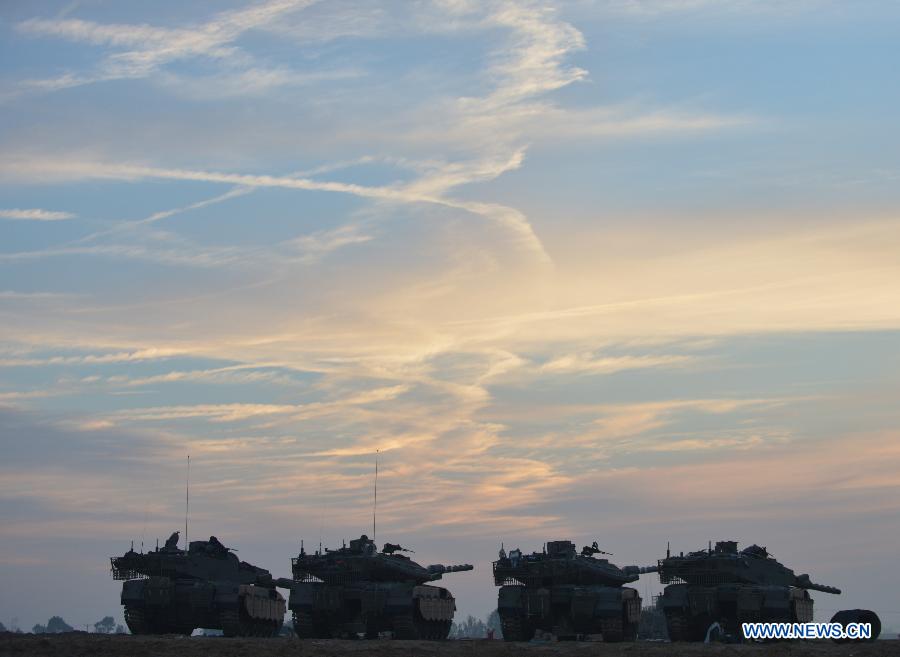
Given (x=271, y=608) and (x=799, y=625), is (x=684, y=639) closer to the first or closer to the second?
(x=799, y=625)

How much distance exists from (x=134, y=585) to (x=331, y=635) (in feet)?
40.3

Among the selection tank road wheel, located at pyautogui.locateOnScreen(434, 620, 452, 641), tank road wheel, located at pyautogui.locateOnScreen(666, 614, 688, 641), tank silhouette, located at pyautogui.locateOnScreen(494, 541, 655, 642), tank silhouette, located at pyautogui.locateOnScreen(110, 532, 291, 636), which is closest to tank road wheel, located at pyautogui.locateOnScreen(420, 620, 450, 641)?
tank road wheel, located at pyautogui.locateOnScreen(434, 620, 452, 641)

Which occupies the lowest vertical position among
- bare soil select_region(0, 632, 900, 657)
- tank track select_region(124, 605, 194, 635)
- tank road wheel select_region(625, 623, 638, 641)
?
bare soil select_region(0, 632, 900, 657)

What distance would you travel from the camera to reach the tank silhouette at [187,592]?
7738cm

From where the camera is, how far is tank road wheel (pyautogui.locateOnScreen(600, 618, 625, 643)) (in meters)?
74.8

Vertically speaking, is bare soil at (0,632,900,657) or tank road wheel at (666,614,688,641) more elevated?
tank road wheel at (666,614,688,641)

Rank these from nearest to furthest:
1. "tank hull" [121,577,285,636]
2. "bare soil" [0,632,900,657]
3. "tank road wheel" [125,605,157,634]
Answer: "bare soil" [0,632,900,657] < "tank hull" [121,577,285,636] < "tank road wheel" [125,605,157,634]

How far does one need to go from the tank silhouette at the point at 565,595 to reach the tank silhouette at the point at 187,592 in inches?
605

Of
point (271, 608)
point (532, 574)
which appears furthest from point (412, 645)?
point (271, 608)

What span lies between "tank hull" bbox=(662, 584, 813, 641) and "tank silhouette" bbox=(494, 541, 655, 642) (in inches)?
138

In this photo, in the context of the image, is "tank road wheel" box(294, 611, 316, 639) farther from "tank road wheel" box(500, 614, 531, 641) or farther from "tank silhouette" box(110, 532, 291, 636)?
"tank road wheel" box(500, 614, 531, 641)

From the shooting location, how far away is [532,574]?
255 ft

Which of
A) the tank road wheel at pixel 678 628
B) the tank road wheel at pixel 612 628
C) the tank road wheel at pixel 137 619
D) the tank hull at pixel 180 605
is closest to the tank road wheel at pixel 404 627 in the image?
the tank hull at pixel 180 605

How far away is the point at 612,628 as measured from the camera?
246 ft
